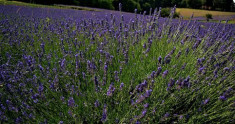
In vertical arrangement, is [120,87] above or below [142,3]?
A: below

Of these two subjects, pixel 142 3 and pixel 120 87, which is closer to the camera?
pixel 120 87

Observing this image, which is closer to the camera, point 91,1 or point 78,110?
point 78,110

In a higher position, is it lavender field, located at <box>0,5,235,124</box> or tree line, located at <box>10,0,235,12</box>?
tree line, located at <box>10,0,235,12</box>

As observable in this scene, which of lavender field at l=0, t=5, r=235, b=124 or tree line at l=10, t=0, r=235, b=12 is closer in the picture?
lavender field at l=0, t=5, r=235, b=124

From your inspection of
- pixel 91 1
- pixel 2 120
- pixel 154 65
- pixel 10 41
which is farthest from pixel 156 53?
pixel 91 1

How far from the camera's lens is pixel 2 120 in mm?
1480

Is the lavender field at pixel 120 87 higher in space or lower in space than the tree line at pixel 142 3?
lower

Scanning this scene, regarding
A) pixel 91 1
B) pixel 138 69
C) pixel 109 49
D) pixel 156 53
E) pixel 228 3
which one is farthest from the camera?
pixel 228 3

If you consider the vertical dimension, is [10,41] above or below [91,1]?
below

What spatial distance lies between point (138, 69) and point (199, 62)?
65 centimetres

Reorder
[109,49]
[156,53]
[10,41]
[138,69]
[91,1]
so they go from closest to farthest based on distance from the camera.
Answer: [138,69]
[156,53]
[109,49]
[10,41]
[91,1]

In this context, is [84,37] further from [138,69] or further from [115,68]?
[138,69]

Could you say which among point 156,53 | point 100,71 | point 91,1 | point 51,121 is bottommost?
point 51,121

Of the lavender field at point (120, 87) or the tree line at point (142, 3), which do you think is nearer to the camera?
the lavender field at point (120, 87)
